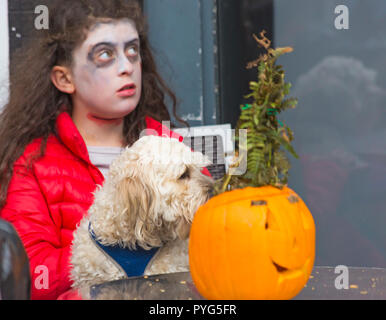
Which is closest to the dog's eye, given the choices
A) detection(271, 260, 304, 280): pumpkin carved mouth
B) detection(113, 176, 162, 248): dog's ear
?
detection(113, 176, 162, 248): dog's ear

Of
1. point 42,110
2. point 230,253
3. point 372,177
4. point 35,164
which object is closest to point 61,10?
point 42,110

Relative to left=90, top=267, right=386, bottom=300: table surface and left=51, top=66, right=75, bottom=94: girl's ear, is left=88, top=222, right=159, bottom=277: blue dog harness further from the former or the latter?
left=51, top=66, right=75, bottom=94: girl's ear

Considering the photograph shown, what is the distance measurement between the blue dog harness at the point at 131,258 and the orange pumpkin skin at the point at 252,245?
827mm

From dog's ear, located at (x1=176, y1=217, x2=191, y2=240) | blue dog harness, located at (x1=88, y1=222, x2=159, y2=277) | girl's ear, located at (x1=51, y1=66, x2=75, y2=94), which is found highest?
girl's ear, located at (x1=51, y1=66, x2=75, y2=94)

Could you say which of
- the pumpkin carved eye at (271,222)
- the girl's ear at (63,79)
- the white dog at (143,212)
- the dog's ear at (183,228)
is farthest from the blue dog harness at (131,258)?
the pumpkin carved eye at (271,222)

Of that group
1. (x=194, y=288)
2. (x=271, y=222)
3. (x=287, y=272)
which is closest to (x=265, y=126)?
(x=271, y=222)

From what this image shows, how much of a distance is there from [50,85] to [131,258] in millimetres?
1000

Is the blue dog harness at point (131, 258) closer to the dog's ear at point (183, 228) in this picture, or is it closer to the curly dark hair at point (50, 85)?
the dog's ear at point (183, 228)

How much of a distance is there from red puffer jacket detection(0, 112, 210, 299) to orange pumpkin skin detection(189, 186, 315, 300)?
1.10 m

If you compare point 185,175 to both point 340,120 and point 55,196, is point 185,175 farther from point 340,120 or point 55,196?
point 340,120

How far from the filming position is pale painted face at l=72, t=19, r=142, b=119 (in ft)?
8.54

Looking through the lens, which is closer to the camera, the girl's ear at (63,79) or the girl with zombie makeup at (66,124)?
the girl with zombie makeup at (66,124)

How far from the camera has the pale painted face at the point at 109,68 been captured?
2.60 m

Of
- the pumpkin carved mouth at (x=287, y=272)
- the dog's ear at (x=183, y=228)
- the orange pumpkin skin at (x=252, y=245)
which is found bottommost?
the dog's ear at (x=183, y=228)
